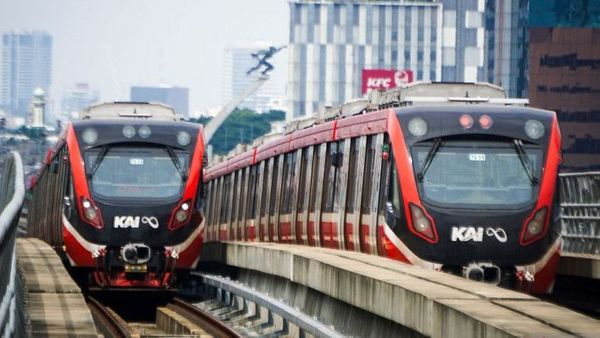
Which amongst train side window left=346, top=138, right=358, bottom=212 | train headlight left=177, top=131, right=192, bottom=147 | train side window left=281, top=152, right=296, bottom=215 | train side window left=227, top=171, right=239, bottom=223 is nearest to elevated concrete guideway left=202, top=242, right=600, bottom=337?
train side window left=346, top=138, right=358, bottom=212

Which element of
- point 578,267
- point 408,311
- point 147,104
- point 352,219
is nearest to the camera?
point 408,311

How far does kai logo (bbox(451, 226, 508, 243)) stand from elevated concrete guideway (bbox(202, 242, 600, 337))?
4.80ft

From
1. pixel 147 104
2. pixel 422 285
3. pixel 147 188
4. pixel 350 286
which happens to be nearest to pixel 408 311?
pixel 422 285

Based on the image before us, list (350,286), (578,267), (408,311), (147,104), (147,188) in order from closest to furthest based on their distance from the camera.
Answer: (408,311)
(350,286)
(578,267)
(147,188)
(147,104)

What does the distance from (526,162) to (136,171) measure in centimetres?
862

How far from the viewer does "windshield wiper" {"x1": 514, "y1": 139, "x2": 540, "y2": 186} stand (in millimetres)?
25328

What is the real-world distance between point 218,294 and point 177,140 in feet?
8.78

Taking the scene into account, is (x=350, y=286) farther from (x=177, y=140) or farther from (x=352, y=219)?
(x=177, y=140)

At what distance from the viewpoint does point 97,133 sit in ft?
105

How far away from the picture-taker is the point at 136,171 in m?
32.0

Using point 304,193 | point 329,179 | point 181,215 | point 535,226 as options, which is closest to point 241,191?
point 304,193

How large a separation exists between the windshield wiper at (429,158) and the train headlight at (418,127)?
221 mm

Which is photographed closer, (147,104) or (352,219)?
(352,219)

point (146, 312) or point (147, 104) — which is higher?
point (147, 104)
